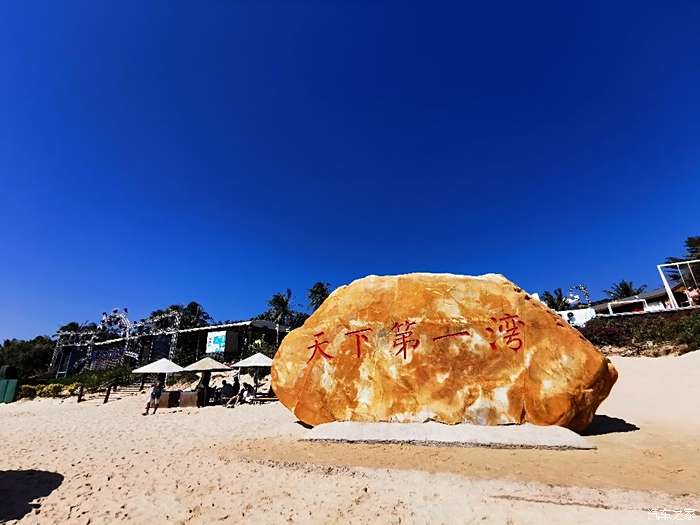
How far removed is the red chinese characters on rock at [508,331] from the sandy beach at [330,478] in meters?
2.59

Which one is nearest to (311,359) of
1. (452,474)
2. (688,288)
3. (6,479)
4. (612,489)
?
(452,474)

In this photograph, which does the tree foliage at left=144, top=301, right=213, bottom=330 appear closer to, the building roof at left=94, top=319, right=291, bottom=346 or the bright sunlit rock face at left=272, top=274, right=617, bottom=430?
the building roof at left=94, top=319, right=291, bottom=346

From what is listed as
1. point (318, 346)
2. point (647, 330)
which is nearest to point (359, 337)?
point (318, 346)

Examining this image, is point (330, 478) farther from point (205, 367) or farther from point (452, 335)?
point (205, 367)

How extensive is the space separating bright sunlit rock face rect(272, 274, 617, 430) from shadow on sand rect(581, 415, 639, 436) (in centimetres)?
102

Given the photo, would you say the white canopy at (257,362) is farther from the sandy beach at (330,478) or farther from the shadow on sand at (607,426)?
the shadow on sand at (607,426)

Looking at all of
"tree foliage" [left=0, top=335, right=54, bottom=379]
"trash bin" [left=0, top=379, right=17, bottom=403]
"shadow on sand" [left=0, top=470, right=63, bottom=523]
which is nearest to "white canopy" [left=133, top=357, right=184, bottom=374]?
"shadow on sand" [left=0, top=470, right=63, bottom=523]

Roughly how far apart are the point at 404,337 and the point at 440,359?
115 centimetres

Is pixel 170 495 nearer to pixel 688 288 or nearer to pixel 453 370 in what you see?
pixel 453 370

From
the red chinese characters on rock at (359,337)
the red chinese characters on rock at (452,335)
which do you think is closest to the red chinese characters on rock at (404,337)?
the red chinese characters on rock at (452,335)

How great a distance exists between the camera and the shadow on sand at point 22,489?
17.6 feet

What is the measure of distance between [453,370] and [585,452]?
3305 mm

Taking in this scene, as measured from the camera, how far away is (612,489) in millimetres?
5898

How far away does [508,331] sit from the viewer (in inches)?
393
